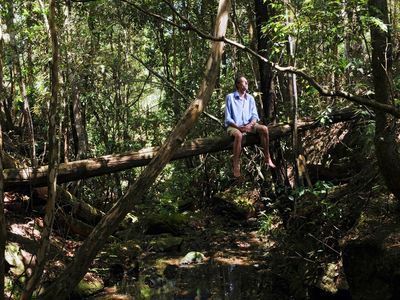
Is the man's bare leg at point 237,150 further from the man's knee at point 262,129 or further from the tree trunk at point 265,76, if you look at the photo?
the tree trunk at point 265,76

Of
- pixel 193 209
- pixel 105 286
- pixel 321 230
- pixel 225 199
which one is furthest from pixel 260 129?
pixel 193 209

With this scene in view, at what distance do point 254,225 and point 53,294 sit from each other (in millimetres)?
9709

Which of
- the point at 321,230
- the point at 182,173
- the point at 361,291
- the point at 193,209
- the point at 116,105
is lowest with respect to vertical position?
the point at 361,291

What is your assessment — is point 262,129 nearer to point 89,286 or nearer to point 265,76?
point 265,76

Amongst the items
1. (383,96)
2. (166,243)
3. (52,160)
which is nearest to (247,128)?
(383,96)

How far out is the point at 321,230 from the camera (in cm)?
714

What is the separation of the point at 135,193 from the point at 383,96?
3.10 meters

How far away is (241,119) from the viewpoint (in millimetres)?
8133

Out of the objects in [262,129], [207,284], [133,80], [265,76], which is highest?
[133,80]

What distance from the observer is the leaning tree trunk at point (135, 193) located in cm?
417

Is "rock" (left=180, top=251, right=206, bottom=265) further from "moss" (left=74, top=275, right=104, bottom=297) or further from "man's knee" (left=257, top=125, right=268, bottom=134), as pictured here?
"man's knee" (left=257, top=125, right=268, bottom=134)

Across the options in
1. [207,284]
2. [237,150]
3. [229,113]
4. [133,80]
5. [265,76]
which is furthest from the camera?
[133,80]

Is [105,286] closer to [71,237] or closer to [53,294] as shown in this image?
[71,237]

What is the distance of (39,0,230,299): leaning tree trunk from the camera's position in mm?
4172
